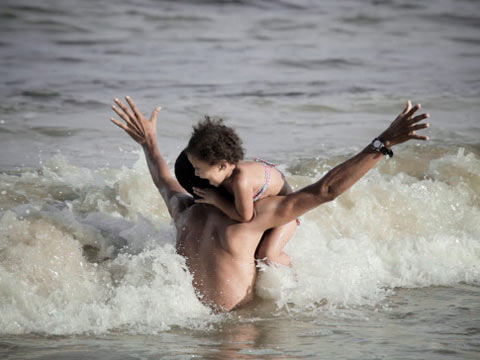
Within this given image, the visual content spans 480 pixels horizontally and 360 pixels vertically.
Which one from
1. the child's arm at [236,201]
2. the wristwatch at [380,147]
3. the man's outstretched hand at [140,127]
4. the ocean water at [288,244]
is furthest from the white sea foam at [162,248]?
the wristwatch at [380,147]

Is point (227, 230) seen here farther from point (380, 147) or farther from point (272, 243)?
point (380, 147)

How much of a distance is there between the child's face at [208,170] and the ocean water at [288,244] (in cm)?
74

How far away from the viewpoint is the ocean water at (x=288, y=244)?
4.55 metres

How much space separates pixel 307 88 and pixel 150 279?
9.18m

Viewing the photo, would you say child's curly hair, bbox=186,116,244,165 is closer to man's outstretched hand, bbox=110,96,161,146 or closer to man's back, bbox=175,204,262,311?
man's back, bbox=175,204,262,311

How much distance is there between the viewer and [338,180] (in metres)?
4.38

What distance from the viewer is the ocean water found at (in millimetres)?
4547

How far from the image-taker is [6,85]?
13945mm

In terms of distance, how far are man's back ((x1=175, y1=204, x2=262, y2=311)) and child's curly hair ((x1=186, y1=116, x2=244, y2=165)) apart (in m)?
0.52

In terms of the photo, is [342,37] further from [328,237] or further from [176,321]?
[176,321]

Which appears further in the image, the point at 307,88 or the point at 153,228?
the point at 307,88

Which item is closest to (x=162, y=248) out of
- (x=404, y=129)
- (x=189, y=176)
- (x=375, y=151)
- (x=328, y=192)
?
(x=189, y=176)

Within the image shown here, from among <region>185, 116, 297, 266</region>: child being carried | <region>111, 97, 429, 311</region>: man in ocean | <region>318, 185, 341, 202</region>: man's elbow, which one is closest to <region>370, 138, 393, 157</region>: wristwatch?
<region>111, 97, 429, 311</region>: man in ocean

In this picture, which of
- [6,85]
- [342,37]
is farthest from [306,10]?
[6,85]
